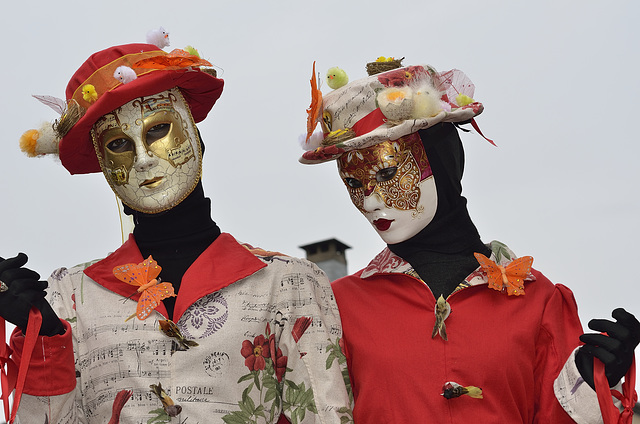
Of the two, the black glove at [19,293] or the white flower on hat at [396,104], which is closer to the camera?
the black glove at [19,293]

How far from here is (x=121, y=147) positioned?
3777mm

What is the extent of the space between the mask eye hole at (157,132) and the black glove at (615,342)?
5.63ft

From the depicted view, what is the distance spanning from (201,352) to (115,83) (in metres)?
1.07

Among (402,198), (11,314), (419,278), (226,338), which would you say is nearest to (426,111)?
(402,198)

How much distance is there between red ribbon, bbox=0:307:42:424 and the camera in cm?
330

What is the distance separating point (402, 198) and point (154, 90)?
1044mm

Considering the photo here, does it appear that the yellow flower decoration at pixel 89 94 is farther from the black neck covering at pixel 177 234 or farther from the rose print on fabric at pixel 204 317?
the rose print on fabric at pixel 204 317

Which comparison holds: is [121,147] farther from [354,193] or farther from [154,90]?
[354,193]

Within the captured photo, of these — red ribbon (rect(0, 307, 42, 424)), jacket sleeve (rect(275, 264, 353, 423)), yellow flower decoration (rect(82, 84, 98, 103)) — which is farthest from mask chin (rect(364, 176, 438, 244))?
red ribbon (rect(0, 307, 42, 424))

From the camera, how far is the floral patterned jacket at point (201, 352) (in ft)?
11.3

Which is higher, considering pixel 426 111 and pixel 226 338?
pixel 426 111

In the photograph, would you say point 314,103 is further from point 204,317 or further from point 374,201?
point 204,317

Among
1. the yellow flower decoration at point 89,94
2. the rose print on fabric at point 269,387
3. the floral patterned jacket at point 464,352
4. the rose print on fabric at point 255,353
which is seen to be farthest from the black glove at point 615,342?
the yellow flower decoration at point 89,94

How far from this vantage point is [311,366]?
3.61m
